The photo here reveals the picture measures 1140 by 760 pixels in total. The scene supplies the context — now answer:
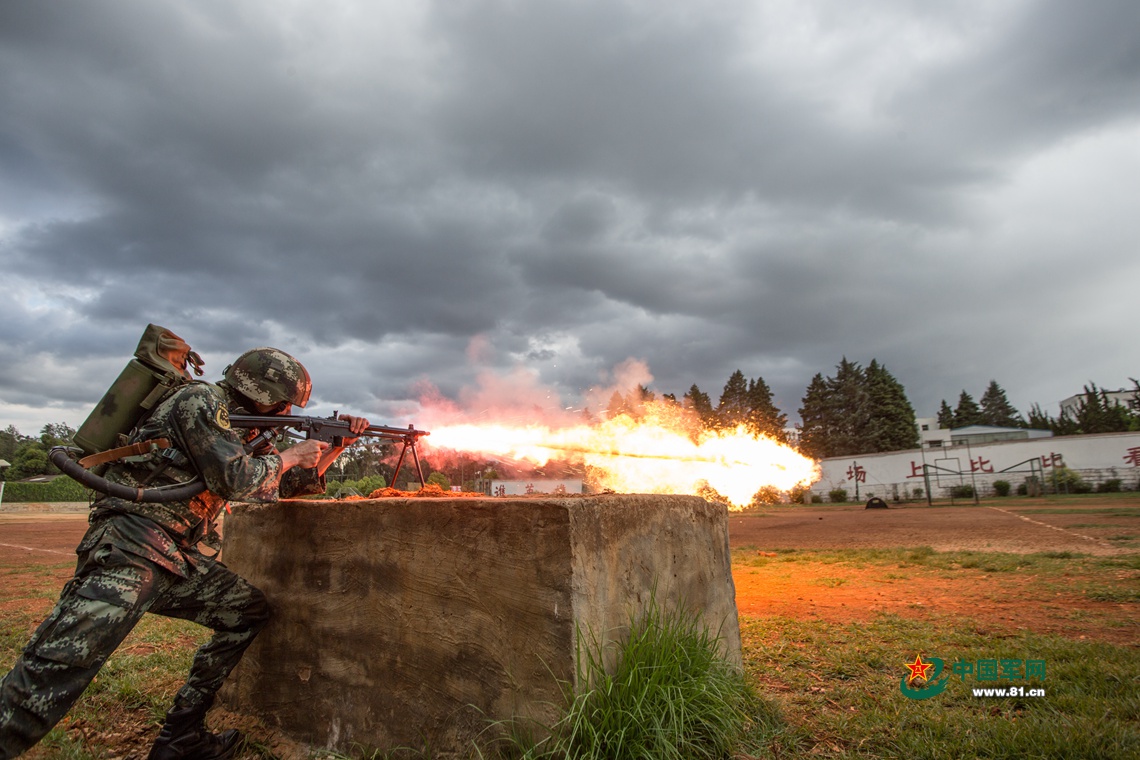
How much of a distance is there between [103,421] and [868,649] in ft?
17.2

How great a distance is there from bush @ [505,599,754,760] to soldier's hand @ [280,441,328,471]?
75.9 inches

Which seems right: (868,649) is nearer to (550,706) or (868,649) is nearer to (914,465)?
(550,706)

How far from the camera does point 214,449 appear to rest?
10.0 feet

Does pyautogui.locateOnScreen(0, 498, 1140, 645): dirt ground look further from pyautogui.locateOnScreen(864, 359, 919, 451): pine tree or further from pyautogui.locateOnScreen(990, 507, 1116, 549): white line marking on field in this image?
pyautogui.locateOnScreen(864, 359, 919, 451): pine tree

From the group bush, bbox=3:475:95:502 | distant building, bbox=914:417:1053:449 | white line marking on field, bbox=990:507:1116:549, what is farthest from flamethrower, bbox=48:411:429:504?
distant building, bbox=914:417:1053:449

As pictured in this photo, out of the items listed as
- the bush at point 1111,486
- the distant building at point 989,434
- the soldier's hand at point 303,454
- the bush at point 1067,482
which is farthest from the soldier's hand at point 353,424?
the distant building at point 989,434

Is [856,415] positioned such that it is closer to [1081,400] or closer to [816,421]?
[816,421]

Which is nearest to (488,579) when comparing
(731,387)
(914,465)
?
(914,465)

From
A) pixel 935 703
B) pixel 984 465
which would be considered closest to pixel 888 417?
pixel 984 465

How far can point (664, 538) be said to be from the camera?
11.6 ft

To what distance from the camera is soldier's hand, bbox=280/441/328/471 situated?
3552mm

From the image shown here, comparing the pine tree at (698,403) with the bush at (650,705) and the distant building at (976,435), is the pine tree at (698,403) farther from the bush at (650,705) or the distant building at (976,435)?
the bush at (650,705)

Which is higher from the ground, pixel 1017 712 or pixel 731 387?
pixel 731 387

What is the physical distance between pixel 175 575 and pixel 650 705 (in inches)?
94.1
